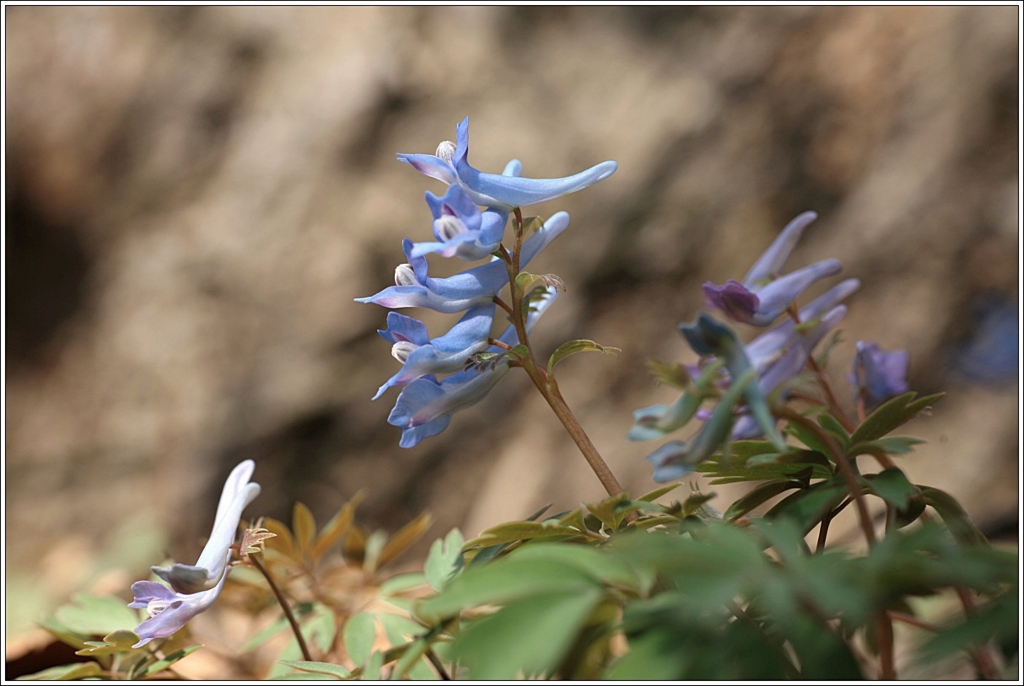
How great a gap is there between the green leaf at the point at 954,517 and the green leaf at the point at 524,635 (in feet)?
1.23

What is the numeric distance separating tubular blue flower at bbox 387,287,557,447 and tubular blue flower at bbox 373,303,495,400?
0.5 inches

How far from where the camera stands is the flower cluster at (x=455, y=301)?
75 centimetres

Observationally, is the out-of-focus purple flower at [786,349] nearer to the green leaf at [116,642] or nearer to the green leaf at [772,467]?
the green leaf at [772,467]

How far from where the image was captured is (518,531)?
674 mm

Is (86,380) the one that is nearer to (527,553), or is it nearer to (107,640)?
(107,640)

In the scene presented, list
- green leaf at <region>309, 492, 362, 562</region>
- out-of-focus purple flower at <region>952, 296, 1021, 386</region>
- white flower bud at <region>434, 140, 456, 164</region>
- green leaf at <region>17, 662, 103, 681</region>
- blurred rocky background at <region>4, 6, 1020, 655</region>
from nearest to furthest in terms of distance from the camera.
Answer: white flower bud at <region>434, 140, 456, 164</region>
green leaf at <region>17, 662, 103, 681</region>
green leaf at <region>309, 492, 362, 562</region>
out-of-focus purple flower at <region>952, 296, 1021, 386</region>
blurred rocky background at <region>4, 6, 1020, 655</region>

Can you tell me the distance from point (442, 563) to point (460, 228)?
477 millimetres

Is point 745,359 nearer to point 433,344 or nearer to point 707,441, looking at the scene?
point 707,441

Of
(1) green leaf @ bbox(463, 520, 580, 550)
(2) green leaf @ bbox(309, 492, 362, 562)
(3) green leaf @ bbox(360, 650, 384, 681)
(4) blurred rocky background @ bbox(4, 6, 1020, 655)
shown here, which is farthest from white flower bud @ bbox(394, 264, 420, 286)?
(4) blurred rocky background @ bbox(4, 6, 1020, 655)

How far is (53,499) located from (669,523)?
6.82ft

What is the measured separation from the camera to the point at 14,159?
2.15m

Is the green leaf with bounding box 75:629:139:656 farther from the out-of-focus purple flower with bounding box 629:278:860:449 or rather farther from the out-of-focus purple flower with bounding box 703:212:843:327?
the out-of-focus purple flower with bounding box 703:212:843:327

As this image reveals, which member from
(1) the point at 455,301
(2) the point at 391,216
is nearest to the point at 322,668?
(1) the point at 455,301

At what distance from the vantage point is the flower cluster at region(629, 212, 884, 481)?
0.56 metres
